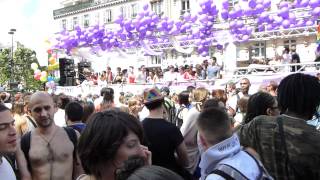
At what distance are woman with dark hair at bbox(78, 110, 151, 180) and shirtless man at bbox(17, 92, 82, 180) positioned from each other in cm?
199

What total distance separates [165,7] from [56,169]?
47.8 m

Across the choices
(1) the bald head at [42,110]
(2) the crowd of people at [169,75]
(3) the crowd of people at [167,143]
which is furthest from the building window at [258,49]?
(1) the bald head at [42,110]

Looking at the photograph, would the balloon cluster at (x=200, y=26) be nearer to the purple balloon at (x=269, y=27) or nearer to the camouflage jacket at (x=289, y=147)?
the purple balloon at (x=269, y=27)

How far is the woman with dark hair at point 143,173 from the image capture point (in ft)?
4.96

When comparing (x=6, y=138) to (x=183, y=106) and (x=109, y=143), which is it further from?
(x=183, y=106)

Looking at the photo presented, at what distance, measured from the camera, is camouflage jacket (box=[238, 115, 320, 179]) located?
2857 mm

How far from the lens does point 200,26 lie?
2436 cm

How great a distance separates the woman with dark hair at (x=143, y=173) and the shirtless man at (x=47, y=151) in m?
2.54

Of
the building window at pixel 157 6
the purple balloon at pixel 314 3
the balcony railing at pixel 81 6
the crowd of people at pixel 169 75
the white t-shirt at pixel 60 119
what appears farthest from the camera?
the balcony railing at pixel 81 6

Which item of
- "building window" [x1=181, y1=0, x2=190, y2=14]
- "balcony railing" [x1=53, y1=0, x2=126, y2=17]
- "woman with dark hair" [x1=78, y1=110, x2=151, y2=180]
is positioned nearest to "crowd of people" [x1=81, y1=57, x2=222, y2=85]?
"woman with dark hair" [x1=78, y1=110, x2=151, y2=180]

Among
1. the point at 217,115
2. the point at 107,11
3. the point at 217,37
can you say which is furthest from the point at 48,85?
the point at 107,11

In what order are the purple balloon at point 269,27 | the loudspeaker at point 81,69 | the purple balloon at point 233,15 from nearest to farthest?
the purple balloon at point 269,27, the purple balloon at point 233,15, the loudspeaker at point 81,69

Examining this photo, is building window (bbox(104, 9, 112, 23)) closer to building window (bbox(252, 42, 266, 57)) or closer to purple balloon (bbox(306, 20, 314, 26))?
building window (bbox(252, 42, 266, 57))

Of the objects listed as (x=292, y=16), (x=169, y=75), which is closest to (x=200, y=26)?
(x=169, y=75)
